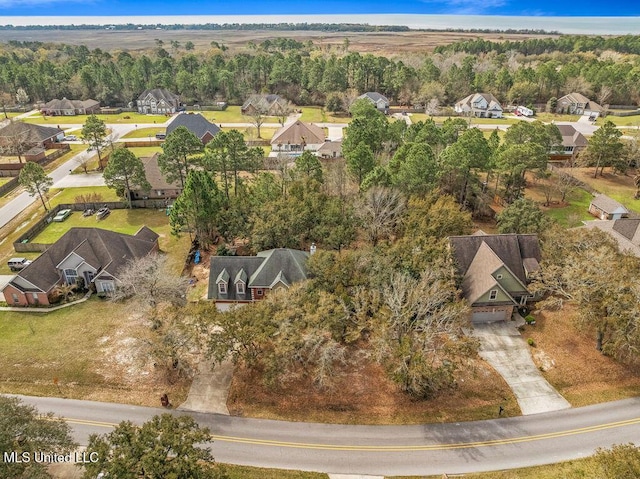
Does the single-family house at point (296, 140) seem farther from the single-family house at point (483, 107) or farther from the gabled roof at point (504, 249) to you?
the single-family house at point (483, 107)

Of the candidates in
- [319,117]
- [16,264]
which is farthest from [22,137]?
[319,117]

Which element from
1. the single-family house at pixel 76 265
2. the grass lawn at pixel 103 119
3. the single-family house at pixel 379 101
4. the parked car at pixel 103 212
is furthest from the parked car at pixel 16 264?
the single-family house at pixel 379 101

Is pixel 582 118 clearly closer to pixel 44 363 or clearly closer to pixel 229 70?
pixel 229 70

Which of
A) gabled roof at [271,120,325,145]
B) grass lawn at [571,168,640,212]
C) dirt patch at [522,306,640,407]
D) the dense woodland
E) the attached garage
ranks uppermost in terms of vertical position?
the dense woodland

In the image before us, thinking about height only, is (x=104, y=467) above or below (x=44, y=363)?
above

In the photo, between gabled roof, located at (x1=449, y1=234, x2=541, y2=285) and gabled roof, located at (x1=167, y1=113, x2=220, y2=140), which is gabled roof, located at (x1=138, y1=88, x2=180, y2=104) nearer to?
gabled roof, located at (x1=167, y1=113, x2=220, y2=140)

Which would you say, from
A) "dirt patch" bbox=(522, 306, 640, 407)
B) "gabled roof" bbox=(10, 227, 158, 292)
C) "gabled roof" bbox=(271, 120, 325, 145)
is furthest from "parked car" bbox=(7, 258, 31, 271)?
"dirt patch" bbox=(522, 306, 640, 407)

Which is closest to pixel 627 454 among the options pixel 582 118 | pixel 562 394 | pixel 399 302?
pixel 562 394
